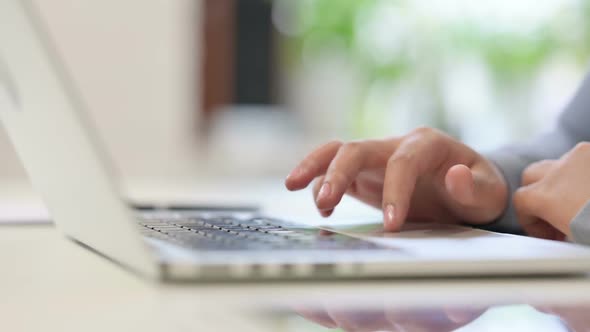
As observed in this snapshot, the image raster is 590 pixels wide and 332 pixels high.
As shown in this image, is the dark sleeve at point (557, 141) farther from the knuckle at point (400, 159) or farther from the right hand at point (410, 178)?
the knuckle at point (400, 159)

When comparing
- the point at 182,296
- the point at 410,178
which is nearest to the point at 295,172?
the point at 410,178

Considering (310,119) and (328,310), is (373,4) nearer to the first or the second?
(310,119)

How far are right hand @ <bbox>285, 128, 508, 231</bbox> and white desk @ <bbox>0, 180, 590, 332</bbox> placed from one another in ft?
0.55

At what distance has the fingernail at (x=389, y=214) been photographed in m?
0.65

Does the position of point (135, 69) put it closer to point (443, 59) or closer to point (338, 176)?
point (443, 59)

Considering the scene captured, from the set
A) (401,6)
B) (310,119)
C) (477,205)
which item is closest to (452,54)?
(401,6)

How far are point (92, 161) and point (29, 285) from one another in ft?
0.30

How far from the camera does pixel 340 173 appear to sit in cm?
70

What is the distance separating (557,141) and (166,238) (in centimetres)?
62

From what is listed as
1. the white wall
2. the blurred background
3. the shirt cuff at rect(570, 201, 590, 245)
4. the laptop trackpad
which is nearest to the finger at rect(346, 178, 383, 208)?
the laptop trackpad

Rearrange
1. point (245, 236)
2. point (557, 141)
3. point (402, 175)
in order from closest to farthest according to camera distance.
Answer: point (245, 236) → point (402, 175) → point (557, 141)

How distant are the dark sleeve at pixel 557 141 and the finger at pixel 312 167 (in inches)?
8.5

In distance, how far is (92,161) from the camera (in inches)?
17.5

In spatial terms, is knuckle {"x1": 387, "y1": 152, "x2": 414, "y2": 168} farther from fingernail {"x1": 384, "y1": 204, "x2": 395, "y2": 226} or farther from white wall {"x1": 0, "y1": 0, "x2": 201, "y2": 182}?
white wall {"x1": 0, "y1": 0, "x2": 201, "y2": 182}
